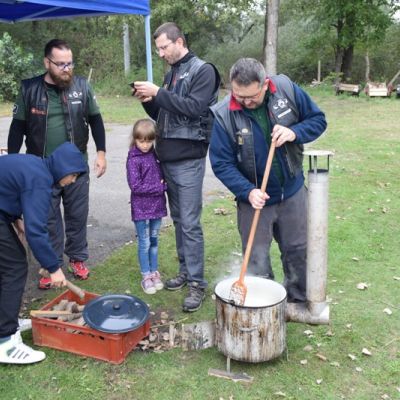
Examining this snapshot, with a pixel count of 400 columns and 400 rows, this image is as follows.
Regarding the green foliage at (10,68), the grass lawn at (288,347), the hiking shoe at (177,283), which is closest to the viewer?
the grass lawn at (288,347)

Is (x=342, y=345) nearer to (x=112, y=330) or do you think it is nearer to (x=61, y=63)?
(x=112, y=330)

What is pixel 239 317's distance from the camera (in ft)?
9.77

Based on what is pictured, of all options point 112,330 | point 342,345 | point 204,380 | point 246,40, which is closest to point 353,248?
point 342,345

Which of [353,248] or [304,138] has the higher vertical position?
[304,138]

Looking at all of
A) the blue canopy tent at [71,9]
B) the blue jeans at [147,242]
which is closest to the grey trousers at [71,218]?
the blue jeans at [147,242]

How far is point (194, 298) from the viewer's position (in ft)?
13.0

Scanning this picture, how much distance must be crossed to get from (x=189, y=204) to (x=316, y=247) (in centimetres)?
105

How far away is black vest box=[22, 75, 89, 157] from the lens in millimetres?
4062

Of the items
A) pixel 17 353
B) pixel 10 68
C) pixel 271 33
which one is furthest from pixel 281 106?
pixel 10 68

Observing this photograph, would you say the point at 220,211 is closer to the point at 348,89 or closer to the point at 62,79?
the point at 62,79

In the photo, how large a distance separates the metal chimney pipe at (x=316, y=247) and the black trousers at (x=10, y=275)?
179 centimetres

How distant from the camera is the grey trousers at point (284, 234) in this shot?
3.42 metres

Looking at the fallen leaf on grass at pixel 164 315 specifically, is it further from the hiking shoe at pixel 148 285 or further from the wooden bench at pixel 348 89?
the wooden bench at pixel 348 89

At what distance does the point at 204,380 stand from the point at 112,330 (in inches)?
25.2
